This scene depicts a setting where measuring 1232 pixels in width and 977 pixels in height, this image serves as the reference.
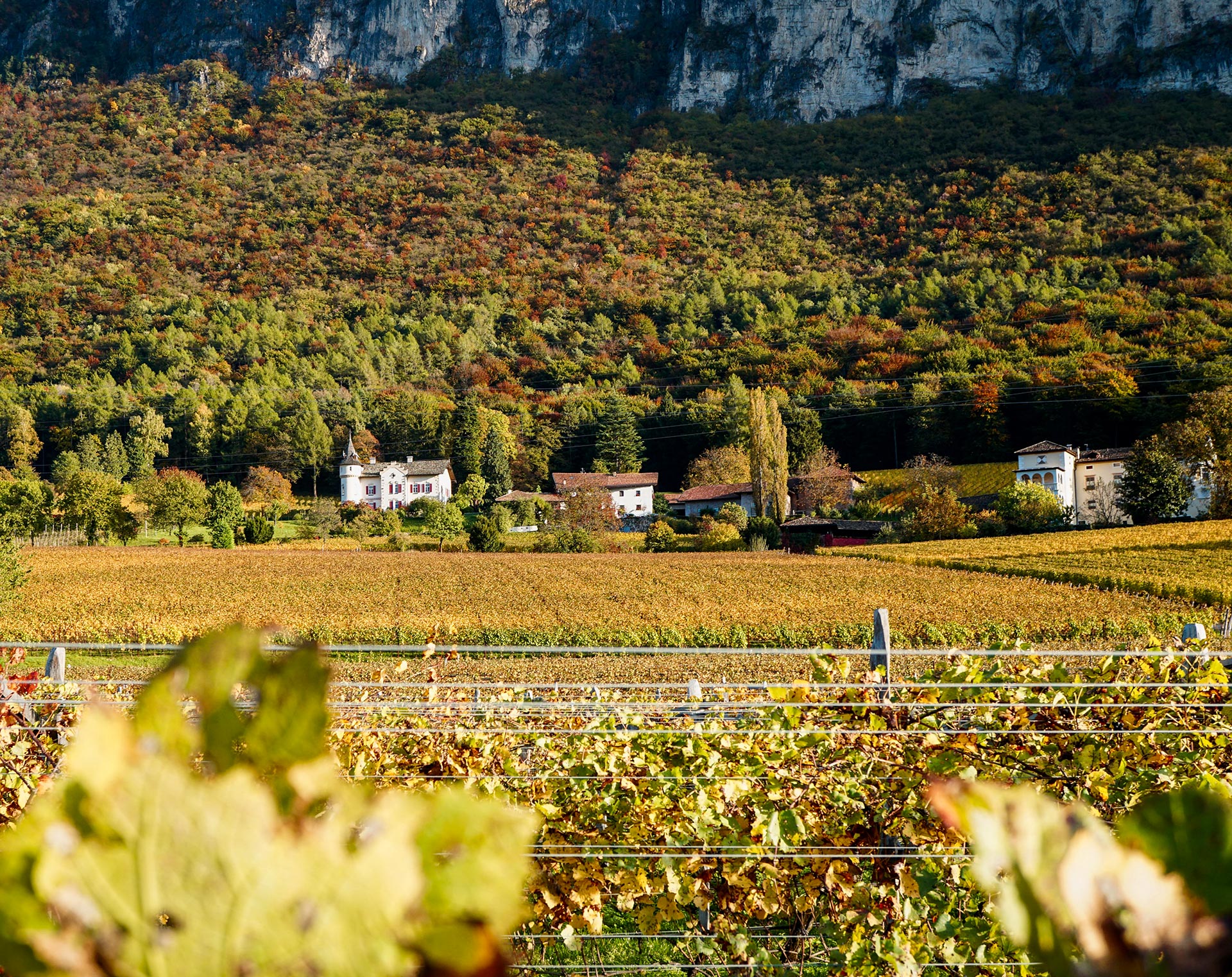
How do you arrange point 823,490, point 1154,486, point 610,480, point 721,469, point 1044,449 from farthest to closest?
point 721,469, point 610,480, point 823,490, point 1044,449, point 1154,486

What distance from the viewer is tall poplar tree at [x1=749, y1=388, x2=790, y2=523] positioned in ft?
163

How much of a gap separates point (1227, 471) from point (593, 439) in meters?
40.1

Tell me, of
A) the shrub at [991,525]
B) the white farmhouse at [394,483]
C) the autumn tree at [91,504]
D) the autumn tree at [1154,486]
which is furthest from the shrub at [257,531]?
the autumn tree at [1154,486]

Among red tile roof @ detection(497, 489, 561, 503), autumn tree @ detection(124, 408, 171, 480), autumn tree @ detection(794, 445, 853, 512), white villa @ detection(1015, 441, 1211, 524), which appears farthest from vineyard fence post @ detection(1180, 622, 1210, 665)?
autumn tree @ detection(124, 408, 171, 480)

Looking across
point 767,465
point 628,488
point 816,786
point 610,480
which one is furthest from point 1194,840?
point 610,480

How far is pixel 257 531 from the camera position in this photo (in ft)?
156

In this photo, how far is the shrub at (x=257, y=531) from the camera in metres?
47.5

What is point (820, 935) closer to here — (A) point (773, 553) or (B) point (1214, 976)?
(B) point (1214, 976)

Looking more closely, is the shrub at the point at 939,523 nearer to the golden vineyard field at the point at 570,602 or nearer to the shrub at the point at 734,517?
the golden vineyard field at the point at 570,602

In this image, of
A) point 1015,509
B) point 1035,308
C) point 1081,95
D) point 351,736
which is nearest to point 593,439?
point 1015,509

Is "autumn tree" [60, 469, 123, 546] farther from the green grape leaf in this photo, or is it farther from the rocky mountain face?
the rocky mountain face

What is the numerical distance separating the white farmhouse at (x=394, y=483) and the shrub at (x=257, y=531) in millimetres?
13935

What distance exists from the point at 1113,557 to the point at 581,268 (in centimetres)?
7238

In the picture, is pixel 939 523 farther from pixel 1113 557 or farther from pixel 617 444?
pixel 617 444
